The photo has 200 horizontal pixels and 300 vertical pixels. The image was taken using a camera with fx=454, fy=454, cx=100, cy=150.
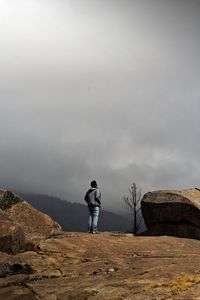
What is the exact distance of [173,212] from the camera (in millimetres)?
35781

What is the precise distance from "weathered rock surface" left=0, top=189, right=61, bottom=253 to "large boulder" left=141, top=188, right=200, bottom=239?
13093 mm

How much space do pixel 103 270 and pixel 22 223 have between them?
32.1ft

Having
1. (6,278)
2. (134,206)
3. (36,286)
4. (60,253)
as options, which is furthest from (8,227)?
(134,206)

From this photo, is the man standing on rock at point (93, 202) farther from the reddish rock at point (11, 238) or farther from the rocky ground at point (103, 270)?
the reddish rock at point (11, 238)

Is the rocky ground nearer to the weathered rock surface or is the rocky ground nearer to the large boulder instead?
the weathered rock surface

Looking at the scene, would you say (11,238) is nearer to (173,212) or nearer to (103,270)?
(103,270)

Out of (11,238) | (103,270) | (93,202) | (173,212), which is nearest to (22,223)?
(93,202)

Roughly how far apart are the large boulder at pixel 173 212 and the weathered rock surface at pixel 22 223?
515 inches

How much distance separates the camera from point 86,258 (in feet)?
57.3

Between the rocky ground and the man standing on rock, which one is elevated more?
the man standing on rock

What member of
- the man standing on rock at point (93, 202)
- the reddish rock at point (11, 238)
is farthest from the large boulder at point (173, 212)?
the reddish rock at point (11, 238)

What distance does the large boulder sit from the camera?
3506 cm

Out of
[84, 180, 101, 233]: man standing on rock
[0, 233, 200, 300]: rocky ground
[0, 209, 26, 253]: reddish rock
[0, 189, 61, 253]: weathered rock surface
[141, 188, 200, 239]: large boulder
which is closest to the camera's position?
[0, 233, 200, 300]: rocky ground

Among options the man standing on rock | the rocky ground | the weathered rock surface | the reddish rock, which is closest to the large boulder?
the man standing on rock
